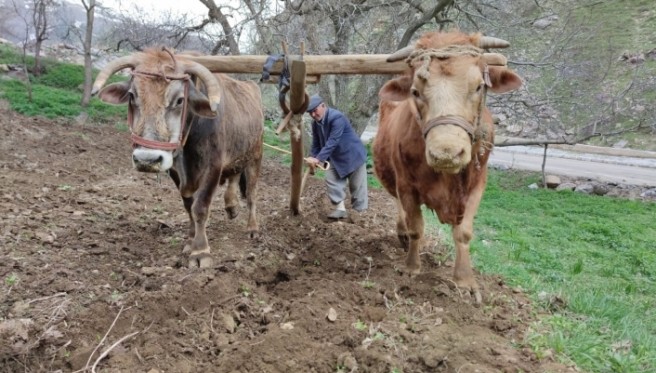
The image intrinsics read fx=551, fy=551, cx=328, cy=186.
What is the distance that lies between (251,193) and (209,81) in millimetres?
2542

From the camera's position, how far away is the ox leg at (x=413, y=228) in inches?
198

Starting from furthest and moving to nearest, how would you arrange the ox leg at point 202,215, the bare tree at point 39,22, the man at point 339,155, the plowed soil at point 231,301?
the bare tree at point 39,22
the man at point 339,155
the ox leg at point 202,215
the plowed soil at point 231,301

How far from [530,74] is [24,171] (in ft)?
43.3

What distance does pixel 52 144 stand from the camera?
42.5 feet

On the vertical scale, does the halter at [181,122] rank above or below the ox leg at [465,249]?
above

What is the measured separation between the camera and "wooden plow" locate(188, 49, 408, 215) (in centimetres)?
500

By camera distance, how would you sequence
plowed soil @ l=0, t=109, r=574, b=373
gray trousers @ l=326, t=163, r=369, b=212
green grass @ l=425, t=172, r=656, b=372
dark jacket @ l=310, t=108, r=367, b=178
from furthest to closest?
1. gray trousers @ l=326, t=163, r=369, b=212
2. dark jacket @ l=310, t=108, r=367, b=178
3. green grass @ l=425, t=172, r=656, b=372
4. plowed soil @ l=0, t=109, r=574, b=373

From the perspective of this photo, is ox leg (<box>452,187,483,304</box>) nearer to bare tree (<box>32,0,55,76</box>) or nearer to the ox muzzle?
the ox muzzle

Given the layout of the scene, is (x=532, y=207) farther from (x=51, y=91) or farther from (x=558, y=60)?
(x=51, y=91)

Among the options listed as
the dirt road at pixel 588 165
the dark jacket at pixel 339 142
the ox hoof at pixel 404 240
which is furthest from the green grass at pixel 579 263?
the dirt road at pixel 588 165

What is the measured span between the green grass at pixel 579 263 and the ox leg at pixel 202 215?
2832 mm

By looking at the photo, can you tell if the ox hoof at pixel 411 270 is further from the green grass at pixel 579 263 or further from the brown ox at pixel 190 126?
the brown ox at pixel 190 126

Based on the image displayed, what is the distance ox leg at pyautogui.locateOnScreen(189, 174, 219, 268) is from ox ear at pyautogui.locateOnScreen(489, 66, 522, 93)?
2753 millimetres

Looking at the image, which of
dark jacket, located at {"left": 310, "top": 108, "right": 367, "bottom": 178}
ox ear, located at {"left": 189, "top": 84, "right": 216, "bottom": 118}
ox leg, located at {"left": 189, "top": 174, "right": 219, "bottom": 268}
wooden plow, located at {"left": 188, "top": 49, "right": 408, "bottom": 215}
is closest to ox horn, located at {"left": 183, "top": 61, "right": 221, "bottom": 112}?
ox ear, located at {"left": 189, "top": 84, "right": 216, "bottom": 118}
